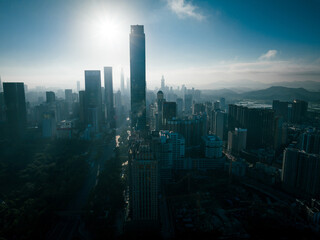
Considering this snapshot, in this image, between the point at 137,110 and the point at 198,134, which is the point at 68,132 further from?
the point at 198,134

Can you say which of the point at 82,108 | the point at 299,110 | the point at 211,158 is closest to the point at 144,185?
the point at 211,158

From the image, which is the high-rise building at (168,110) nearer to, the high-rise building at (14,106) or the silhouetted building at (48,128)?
the silhouetted building at (48,128)

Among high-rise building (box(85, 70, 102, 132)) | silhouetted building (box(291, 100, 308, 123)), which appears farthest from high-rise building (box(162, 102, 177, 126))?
silhouetted building (box(291, 100, 308, 123))

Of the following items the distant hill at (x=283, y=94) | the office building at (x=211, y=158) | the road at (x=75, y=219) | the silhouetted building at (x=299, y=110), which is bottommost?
the road at (x=75, y=219)

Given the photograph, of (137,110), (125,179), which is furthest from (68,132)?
(125,179)

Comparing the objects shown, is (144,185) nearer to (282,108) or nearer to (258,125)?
(258,125)

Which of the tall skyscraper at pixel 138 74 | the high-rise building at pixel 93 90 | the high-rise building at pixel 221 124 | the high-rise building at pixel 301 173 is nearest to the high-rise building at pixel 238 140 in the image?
the high-rise building at pixel 221 124
